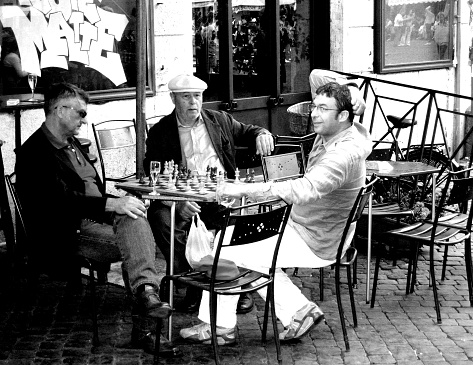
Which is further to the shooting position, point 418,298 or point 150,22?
point 150,22

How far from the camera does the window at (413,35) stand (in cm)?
1123

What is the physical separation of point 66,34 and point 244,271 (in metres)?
3.61

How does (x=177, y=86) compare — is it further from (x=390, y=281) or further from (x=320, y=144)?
(x=390, y=281)

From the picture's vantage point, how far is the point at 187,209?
6.03 meters

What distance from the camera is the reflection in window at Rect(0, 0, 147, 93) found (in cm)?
779

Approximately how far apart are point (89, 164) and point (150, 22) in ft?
9.57

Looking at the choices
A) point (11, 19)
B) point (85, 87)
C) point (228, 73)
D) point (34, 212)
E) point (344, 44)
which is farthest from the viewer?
point (344, 44)

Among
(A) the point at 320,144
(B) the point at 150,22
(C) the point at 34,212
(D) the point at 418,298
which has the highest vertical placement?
(B) the point at 150,22

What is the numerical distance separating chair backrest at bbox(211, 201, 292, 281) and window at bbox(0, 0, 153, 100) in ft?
11.2

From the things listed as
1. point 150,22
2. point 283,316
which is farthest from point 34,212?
point 150,22

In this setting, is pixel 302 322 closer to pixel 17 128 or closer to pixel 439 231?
pixel 439 231

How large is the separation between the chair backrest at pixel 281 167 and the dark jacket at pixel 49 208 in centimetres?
152

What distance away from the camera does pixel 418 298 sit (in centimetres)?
655

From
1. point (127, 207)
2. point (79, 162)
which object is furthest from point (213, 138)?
point (127, 207)
